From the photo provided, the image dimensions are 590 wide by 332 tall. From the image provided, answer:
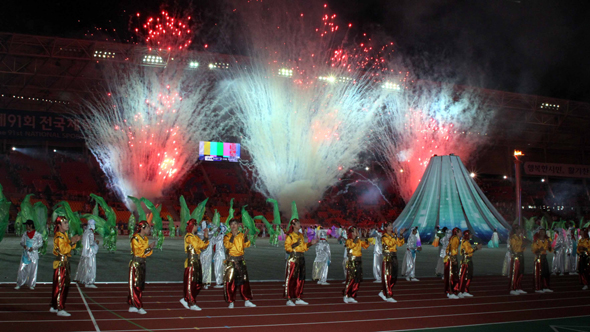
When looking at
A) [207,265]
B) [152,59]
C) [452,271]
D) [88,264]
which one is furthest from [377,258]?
[152,59]

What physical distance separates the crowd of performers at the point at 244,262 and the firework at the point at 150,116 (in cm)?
1507

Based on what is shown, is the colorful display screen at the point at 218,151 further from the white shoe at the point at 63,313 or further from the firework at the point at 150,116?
the white shoe at the point at 63,313

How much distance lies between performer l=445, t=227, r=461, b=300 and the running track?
0.21 metres

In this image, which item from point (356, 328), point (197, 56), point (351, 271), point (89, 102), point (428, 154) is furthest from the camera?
point (89, 102)

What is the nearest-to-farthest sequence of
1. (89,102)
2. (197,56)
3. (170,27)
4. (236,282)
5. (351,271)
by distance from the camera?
(236,282)
(351,271)
(170,27)
(197,56)
(89,102)

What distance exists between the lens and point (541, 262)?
34.2 feet

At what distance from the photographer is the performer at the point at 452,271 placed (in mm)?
9398

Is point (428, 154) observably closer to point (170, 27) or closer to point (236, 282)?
point (170, 27)

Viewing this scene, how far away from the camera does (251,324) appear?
662 centimetres

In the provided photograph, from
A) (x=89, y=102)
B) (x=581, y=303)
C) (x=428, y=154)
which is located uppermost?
(x=89, y=102)

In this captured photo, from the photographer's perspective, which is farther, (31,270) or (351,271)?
(31,270)

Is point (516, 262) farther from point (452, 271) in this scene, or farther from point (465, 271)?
point (452, 271)

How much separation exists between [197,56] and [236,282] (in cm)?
1967

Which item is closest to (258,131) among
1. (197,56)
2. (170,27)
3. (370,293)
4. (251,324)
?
(197,56)
